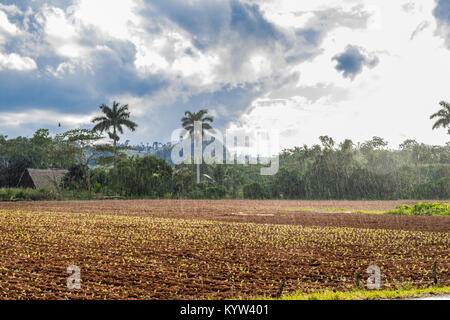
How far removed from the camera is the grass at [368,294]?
5906mm

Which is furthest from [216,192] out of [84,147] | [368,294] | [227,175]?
[368,294]

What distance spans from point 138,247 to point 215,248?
7.49ft

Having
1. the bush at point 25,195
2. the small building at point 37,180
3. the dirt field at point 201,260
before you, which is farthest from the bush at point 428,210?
the small building at point 37,180

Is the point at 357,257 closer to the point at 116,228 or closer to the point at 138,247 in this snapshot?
the point at 138,247

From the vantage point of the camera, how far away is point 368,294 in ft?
20.3

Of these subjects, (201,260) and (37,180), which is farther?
(37,180)

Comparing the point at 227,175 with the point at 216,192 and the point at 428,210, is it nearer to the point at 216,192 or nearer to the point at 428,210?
the point at 216,192

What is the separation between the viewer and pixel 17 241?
11.1 metres

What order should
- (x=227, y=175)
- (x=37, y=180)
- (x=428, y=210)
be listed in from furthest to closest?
(x=227, y=175) < (x=37, y=180) < (x=428, y=210)

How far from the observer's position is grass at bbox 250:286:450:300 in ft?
19.4

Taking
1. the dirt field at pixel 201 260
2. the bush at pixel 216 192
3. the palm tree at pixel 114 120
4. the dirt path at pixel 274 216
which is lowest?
the dirt path at pixel 274 216

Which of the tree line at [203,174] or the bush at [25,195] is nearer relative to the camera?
the bush at [25,195]

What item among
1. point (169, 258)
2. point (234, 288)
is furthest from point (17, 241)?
point (234, 288)

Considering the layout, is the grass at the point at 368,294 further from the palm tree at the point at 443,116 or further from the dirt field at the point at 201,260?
the palm tree at the point at 443,116
